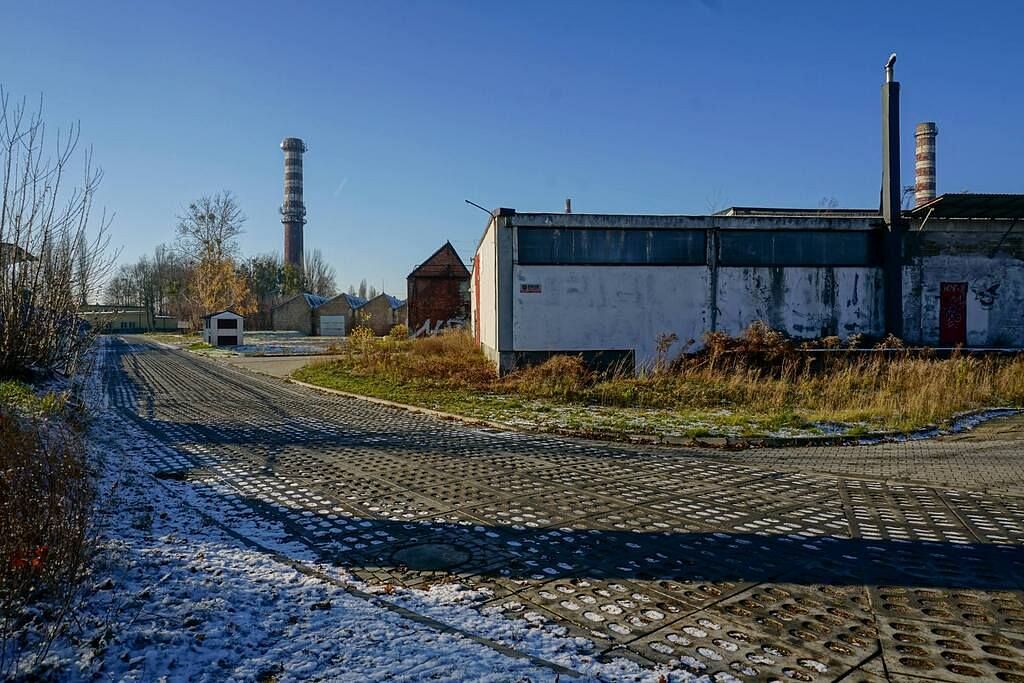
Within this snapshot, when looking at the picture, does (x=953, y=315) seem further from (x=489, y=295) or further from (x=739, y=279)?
(x=489, y=295)

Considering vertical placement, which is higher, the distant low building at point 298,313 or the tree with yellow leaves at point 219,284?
the tree with yellow leaves at point 219,284

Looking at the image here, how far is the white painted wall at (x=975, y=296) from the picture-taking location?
2033cm

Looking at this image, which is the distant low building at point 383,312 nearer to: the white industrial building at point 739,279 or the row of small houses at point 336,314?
the row of small houses at point 336,314

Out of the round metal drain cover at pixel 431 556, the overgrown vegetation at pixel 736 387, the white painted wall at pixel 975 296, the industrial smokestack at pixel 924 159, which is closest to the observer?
the round metal drain cover at pixel 431 556

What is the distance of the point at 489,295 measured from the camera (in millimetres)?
22609

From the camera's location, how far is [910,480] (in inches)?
308

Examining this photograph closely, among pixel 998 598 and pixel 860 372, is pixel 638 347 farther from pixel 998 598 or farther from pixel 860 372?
pixel 998 598

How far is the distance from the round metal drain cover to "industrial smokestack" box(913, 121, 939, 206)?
4858 centimetres

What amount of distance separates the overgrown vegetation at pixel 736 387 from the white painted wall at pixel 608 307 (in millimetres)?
1023

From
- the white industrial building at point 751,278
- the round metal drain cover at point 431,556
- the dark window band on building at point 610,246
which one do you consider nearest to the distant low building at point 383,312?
the white industrial building at point 751,278

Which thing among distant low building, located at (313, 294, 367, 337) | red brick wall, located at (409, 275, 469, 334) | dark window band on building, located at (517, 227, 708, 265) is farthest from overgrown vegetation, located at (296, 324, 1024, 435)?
distant low building, located at (313, 294, 367, 337)

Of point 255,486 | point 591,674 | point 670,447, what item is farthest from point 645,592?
point 670,447

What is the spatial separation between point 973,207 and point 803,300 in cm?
531

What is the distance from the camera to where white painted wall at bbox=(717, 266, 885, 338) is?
19812mm
